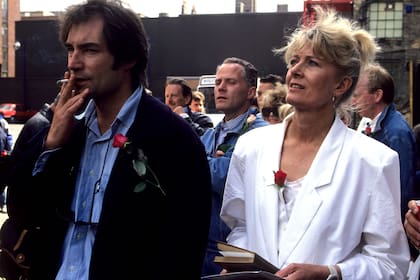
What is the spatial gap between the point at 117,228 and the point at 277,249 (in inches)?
33.0

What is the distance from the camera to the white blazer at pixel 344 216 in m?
2.60

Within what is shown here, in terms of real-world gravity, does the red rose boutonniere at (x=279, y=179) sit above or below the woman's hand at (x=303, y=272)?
above

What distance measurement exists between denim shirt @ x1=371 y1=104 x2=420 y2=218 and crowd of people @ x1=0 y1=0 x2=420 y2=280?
1.20 meters

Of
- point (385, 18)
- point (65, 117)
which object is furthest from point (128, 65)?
point (385, 18)

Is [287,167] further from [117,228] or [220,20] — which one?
[220,20]

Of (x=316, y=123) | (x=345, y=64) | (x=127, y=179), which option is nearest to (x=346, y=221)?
(x=316, y=123)

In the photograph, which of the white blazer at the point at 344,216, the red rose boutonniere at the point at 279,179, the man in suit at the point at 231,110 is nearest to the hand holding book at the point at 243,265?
the white blazer at the point at 344,216

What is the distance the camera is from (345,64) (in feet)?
9.32

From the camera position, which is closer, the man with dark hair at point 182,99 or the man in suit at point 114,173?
the man in suit at point 114,173

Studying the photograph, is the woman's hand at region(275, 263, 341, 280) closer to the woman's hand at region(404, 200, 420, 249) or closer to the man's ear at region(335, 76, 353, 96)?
the woman's hand at region(404, 200, 420, 249)

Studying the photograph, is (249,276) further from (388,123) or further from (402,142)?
(388,123)

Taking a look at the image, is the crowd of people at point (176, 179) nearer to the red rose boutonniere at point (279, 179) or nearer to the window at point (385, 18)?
the red rose boutonniere at point (279, 179)

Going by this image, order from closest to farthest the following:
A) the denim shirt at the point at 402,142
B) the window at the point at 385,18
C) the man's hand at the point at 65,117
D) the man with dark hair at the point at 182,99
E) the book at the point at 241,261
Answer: the man's hand at the point at 65,117
the book at the point at 241,261
the denim shirt at the point at 402,142
the man with dark hair at the point at 182,99
the window at the point at 385,18

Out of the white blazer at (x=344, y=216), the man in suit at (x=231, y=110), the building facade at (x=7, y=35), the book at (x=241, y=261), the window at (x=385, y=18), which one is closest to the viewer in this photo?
the book at (x=241, y=261)
